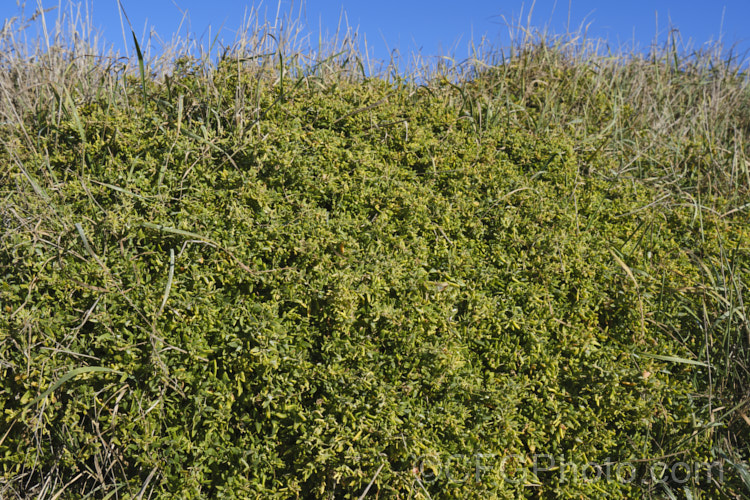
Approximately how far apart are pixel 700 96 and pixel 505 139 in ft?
12.3

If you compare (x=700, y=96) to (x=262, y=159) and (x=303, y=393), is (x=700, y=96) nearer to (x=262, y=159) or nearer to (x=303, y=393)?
(x=262, y=159)

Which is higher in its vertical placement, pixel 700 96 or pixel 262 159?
pixel 700 96

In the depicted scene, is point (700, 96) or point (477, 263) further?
point (700, 96)

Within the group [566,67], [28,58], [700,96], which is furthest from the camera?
[700,96]

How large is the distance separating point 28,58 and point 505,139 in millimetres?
4026

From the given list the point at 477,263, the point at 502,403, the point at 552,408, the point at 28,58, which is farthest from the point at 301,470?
the point at 28,58

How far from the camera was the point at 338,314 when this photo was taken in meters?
2.79

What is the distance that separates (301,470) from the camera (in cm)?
255

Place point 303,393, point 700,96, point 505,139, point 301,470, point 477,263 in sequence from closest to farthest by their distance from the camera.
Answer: point 301,470, point 303,393, point 477,263, point 505,139, point 700,96

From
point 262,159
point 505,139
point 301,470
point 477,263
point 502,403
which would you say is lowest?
point 301,470

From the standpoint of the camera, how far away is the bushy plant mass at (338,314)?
264 centimetres

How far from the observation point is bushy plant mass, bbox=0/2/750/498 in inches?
104

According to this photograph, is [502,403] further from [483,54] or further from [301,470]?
[483,54]

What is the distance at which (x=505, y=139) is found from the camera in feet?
14.1
